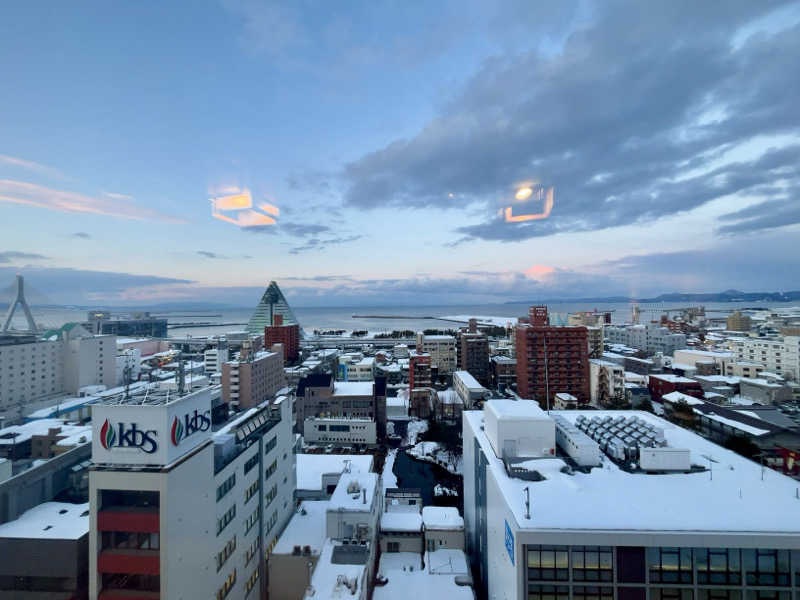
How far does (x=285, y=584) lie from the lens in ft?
15.4

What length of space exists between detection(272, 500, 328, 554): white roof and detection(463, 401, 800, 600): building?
243 centimetres

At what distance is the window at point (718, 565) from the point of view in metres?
2.89

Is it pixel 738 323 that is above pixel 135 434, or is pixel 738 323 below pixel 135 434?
below

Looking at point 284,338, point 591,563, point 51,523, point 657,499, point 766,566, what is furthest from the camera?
point 284,338

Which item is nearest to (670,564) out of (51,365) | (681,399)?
(681,399)

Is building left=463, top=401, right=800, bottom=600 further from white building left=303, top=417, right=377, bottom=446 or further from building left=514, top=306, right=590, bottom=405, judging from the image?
building left=514, top=306, right=590, bottom=405

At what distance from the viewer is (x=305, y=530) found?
530cm

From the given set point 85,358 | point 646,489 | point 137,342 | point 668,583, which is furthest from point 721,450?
point 137,342

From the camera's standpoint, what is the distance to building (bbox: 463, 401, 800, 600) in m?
2.88

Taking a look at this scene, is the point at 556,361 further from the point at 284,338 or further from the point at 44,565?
the point at 284,338

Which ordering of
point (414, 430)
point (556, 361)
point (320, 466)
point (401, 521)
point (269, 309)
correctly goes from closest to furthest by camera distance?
point (401, 521) → point (320, 466) → point (414, 430) → point (556, 361) → point (269, 309)

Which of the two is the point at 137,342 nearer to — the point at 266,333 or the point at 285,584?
the point at 266,333

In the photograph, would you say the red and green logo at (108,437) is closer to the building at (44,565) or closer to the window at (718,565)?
the building at (44,565)

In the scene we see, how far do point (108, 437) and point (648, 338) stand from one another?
26170 millimetres
